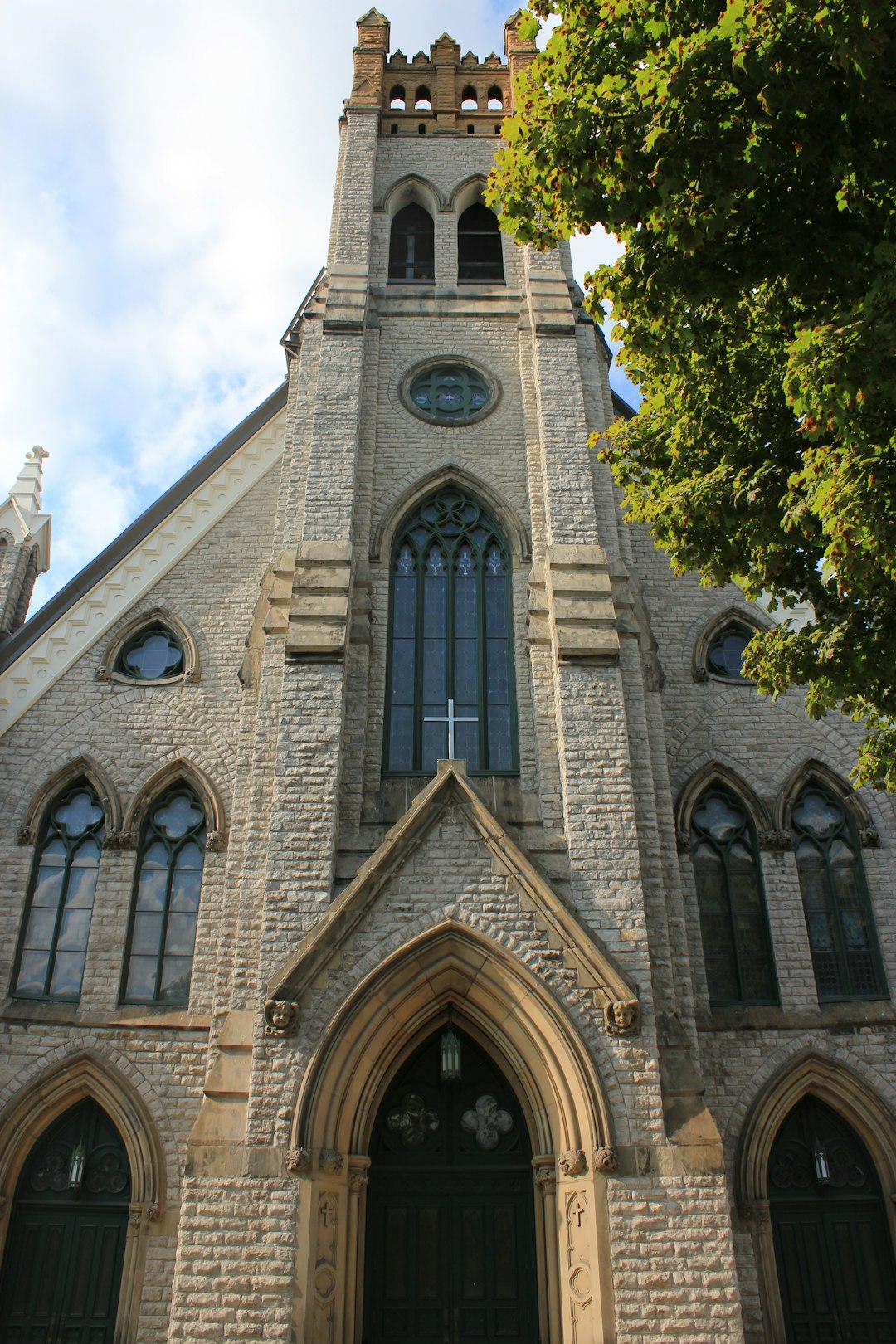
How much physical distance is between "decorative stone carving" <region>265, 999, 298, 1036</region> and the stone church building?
26 millimetres

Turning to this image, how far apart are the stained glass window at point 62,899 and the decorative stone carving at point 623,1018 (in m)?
6.16

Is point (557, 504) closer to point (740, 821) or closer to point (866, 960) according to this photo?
point (740, 821)

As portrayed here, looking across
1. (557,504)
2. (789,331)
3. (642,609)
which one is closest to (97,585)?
(557,504)

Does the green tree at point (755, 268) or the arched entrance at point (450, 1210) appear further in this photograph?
the arched entrance at point (450, 1210)

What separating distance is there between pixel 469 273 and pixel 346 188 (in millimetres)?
2381

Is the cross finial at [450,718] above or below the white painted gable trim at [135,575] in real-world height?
below

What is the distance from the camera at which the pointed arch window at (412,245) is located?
17.4m

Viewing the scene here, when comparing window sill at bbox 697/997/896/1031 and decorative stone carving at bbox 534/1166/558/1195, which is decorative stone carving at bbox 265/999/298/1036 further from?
window sill at bbox 697/997/896/1031

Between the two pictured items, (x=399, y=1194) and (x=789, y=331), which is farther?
(x=399, y=1194)

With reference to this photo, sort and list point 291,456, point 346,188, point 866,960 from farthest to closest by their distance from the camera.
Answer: point 346,188, point 291,456, point 866,960

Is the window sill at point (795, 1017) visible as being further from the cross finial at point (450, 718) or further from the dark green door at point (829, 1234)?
the cross finial at point (450, 718)

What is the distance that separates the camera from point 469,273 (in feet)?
56.9

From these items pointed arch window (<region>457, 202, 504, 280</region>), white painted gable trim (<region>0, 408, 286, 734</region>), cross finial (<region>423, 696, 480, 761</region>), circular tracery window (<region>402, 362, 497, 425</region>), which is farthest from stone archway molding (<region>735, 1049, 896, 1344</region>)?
pointed arch window (<region>457, 202, 504, 280</region>)

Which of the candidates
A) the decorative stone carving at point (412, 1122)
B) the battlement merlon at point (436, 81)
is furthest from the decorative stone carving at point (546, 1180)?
the battlement merlon at point (436, 81)
